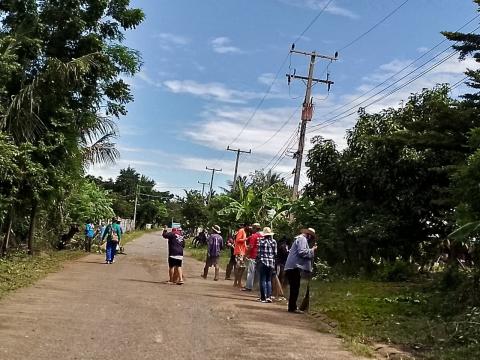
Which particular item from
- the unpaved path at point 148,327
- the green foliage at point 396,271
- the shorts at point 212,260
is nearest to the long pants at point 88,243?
the shorts at point 212,260

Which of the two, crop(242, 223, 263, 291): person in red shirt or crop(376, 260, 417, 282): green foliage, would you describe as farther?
crop(376, 260, 417, 282): green foliage

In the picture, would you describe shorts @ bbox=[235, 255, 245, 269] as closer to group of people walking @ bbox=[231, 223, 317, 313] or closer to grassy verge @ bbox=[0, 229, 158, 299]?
group of people walking @ bbox=[231, 223, 317, 313]

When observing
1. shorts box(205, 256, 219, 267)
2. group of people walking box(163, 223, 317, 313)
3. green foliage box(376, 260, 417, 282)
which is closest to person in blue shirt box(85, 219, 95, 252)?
group of people walking box(163, 223, 317, 313)

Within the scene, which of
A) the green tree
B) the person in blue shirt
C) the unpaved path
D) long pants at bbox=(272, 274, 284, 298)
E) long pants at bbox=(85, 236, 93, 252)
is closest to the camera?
the unpaved path

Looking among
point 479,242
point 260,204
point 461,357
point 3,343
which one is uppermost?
point 260,204

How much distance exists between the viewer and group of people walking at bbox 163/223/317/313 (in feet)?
38.5

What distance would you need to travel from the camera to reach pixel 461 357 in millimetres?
7305

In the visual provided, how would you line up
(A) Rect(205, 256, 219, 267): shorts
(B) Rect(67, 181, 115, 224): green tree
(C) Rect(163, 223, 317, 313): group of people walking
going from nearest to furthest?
(C) Rect(163, 223, 317, 313): group of people walking, (A) Rect(205, 256, 219, 267): shorts, (B) Rect(67, 181, 115, 224): green tree

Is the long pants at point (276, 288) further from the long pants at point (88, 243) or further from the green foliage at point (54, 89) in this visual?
the long pants at point (88, 243)

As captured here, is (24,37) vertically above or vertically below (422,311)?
above

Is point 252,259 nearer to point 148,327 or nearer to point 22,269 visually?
point 22,269

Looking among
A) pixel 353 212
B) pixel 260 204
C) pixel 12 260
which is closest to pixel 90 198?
pixel 260 204

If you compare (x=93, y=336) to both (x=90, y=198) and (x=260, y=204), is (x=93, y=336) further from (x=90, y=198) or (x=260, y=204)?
(x=90, y=198)

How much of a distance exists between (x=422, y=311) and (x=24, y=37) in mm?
13005
